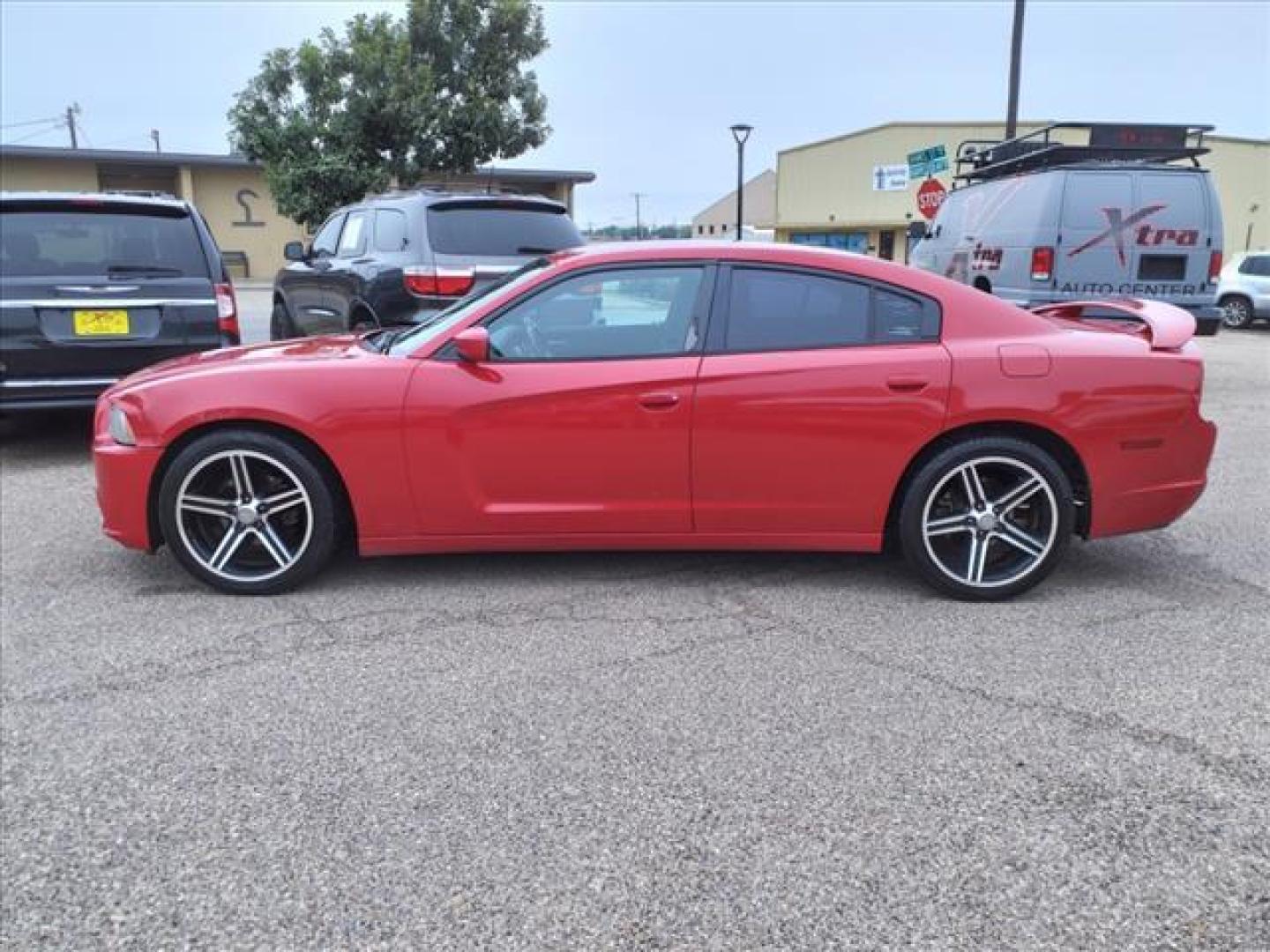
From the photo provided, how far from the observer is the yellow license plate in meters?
6.14

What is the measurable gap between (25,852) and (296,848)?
0.66 meters

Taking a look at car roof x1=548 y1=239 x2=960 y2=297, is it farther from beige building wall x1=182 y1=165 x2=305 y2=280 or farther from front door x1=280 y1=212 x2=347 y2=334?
beige building wall x1=182 y1=165 x2=305 y2=280

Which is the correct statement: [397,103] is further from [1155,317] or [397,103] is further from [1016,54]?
[1155,317]

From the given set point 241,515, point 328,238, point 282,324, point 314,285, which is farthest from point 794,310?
point 282,324

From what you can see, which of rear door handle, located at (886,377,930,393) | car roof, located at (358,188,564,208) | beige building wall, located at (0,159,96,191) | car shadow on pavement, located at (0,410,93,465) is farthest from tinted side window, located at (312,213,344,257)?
beige building wall, located at (0,159,96,191)

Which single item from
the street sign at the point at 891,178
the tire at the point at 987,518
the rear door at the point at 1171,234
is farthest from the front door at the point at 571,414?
the street sign at the point at 891,178

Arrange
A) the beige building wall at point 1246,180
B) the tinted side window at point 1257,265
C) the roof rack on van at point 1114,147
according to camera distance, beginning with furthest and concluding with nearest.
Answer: the beige building wall at point 1246,180, the tinted side window at point 1257,265, the roof rack on van at point 1114,147

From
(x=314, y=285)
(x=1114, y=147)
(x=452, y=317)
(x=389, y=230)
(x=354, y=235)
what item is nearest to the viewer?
(x=452, y=317)

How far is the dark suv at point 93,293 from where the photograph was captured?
6062mm

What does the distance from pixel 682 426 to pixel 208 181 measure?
116ft

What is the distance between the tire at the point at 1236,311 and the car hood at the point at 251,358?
19221 mm

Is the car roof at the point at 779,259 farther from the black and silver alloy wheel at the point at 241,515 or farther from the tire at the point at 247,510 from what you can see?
the black and silver alloy wheel at the point at 241,515

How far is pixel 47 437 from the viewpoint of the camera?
7465mm

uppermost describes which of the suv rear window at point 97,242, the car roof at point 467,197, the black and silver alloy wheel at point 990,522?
the car roof at point 467,197
